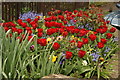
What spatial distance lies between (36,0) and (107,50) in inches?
189

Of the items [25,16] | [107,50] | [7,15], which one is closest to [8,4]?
[7,15]

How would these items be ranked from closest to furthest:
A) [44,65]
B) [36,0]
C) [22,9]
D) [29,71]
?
[44,65], [29,71], [22,9], [36,0]

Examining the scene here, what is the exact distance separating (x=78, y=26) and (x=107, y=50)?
5.16 ft

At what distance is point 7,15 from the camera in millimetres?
6703

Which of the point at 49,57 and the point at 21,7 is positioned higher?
the point at 21,7

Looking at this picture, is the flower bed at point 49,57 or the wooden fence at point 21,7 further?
the wooden fence at point 21,7

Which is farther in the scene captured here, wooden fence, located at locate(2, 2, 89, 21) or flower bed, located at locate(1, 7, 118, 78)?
wooden fence, located at locate(2, 2, 89, 21)

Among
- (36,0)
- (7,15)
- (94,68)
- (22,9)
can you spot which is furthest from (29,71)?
(36,0)

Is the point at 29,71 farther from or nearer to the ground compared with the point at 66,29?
nearer to the ground

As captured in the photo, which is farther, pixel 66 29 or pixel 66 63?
pixel 66 29

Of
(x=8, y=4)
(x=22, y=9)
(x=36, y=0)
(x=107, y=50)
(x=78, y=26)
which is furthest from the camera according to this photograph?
(x=36, y=0)

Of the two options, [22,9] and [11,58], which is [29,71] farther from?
[22,9]

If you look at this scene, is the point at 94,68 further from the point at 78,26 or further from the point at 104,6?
the point at 104,6

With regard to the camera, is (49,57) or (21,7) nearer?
(49,57)
